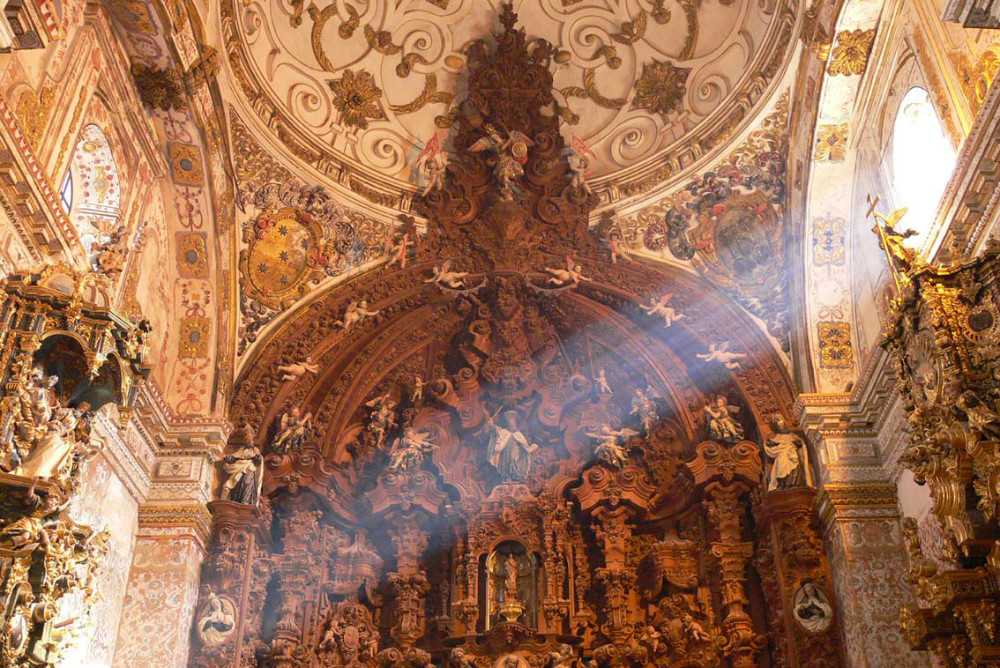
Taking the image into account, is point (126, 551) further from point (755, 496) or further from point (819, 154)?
point (819, 154)

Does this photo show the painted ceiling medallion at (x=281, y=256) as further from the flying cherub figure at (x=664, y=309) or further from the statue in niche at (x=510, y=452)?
the flying cherub figure at (x=664, y=309)

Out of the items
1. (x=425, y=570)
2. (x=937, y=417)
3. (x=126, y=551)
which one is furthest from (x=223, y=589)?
(x=937, y=417)

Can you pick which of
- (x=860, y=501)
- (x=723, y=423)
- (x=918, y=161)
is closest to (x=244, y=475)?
(x=723, y=423)

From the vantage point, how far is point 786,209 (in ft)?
52.3

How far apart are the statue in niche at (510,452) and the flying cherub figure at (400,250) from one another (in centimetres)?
320

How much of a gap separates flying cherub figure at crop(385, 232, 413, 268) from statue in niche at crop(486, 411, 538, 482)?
320 centimetres

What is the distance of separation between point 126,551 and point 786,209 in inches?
426

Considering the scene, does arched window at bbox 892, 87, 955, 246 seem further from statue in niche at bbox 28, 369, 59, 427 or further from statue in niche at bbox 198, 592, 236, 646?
statue in niche at bbox 198, 592, 236, 646

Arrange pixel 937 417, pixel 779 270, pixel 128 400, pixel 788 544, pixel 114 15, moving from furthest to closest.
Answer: pixel 779 270, pixel 788 544, pixel 114 15, pixel 128 400, pixel 937 417

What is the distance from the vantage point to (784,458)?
566 inches

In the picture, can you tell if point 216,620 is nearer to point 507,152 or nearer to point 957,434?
point 507,152

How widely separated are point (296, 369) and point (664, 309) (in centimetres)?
595

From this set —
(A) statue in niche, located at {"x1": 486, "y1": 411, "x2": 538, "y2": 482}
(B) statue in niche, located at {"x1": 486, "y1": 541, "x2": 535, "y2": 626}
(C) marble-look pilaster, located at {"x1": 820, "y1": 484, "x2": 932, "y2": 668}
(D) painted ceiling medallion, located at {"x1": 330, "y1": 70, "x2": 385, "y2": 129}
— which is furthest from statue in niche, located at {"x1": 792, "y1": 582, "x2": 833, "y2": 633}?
(D) painted ceiling medallion, located at {"x1": 330, "y1": 70, "x2": 385, "y2": 129}

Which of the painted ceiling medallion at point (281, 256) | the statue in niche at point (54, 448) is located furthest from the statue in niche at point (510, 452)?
the statue in niche at point (54, 448)
